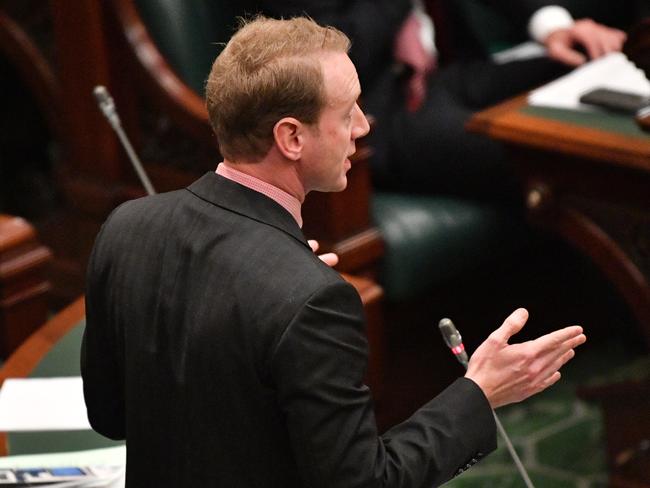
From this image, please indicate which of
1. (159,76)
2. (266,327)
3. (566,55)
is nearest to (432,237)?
(566,55)

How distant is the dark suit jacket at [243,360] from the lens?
1.35m

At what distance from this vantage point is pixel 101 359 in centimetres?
163

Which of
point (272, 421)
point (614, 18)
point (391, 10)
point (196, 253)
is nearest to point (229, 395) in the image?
point (272, 421)

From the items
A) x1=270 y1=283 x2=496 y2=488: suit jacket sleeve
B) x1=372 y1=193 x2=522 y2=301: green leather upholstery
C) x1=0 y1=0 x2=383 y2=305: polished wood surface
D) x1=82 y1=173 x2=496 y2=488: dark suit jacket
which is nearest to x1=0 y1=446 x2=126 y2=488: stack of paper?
x1=82 y1=173 x2=496 y2=488: dark suit jacket

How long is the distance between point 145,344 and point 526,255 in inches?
77.8

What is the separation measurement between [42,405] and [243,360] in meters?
0.68

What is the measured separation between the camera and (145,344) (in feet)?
4.89

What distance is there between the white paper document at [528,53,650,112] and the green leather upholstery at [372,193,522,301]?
42 centimetres

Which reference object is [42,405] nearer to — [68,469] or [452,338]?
[68,469]

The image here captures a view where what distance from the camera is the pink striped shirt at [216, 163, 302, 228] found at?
1469 mm

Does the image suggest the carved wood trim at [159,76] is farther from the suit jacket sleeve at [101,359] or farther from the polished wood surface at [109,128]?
the suit jacket sleeve at [101,359]

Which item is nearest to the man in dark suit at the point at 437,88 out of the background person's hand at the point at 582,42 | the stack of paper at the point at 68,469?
the background person's hand at the point at 582,42

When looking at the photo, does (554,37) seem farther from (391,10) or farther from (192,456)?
(192,456)

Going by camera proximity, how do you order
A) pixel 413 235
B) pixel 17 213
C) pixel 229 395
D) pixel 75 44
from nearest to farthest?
pixel 229 395 → pixel 413 235 → pixel 75 44 → pixel 17 213
